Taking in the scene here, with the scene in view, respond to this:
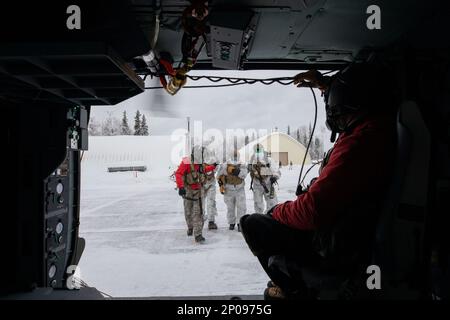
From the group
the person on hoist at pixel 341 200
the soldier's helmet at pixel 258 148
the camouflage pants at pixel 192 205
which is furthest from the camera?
the soldier's helmet at pixel 258 148

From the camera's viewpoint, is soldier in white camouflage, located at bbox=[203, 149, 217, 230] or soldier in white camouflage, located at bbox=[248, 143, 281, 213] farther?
soldier in white camouflage, located at bbox=[248, 143, 281, 213]

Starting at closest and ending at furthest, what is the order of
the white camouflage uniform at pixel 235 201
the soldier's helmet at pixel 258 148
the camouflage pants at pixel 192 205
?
the camouflage pants at pixel 192 205 < the white camouflage uniform at pixel 235 201 < the soldier's helmet at pixel 258 148

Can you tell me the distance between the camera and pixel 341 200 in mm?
1660

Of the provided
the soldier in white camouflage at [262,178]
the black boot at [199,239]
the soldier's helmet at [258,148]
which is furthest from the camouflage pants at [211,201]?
the soldier's helmet at [258,148]

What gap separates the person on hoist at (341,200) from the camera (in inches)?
65.9

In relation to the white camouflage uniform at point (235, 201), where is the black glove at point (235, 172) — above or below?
above

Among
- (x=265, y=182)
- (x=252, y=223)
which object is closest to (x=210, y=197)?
(x=265, y=182)

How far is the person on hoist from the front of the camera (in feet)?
5.49

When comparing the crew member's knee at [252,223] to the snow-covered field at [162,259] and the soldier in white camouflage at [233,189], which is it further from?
the soldier in white camouflage at [233,189]

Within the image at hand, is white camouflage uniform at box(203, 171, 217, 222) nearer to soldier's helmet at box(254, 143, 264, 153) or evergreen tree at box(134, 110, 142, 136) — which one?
soldier's helmet at box(254, 143, 264, 153)

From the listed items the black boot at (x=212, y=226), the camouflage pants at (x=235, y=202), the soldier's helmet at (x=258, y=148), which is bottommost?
the black boot at (x=212, y=226)

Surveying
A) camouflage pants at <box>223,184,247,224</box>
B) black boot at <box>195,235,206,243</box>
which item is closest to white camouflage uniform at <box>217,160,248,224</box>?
camouflage pants at <box>223,184,247,224</box>

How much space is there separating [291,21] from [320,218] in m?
1.65

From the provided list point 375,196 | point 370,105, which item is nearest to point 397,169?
point 375,196
